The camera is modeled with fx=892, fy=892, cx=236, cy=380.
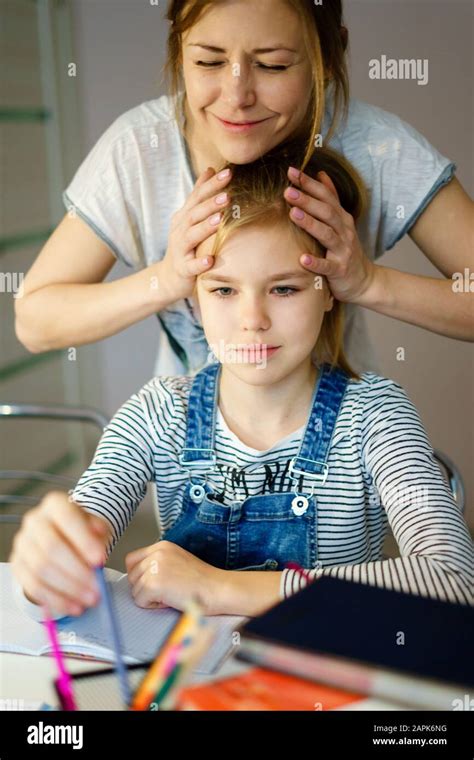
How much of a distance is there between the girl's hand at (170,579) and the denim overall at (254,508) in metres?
0.13

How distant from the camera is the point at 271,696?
609 millimetres

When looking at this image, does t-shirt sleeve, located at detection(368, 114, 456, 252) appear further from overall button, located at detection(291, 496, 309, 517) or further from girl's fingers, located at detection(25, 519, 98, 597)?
girl's fingers, located at detection(25, 519, 98, 597)

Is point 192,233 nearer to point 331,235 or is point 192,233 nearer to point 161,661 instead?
point 331,235

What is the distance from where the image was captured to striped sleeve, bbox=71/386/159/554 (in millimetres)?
891

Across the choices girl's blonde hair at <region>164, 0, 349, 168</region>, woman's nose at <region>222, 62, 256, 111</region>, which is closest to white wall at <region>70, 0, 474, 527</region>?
girl's blonde hair at <region>164, 0, 349, 168</region>

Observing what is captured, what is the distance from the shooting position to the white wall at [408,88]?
111 cm

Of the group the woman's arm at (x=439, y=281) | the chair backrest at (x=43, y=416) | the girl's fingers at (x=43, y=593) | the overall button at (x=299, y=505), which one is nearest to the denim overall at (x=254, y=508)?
the overall button at (x=299, y=505)

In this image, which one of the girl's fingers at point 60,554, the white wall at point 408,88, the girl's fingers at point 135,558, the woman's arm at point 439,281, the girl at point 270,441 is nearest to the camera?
the girl's fingers at point 60,554

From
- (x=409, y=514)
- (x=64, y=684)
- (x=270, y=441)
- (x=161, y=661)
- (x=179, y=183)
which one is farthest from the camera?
(x=179, y=183)

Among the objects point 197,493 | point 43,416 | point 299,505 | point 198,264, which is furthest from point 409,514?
point 43,416

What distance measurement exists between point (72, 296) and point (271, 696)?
0.62 meters

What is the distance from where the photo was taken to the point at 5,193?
161 centimetres

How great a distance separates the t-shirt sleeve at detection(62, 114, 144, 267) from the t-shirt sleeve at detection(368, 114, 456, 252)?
0.96 feet

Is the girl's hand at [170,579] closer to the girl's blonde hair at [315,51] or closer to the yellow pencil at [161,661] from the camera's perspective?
the yellow pencil at [161,661]
